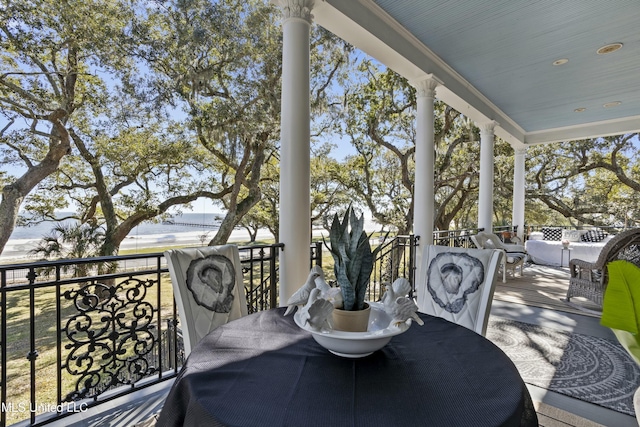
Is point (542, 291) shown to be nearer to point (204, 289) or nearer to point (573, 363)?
point (573, 363)

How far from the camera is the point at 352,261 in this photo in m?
1.10

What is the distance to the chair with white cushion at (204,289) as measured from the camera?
57.4 inches

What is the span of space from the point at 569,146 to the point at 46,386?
51.1ft

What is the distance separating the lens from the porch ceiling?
10.0 ft

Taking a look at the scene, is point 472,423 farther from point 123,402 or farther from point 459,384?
point 123,402

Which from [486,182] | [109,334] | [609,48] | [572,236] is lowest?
[109,334]

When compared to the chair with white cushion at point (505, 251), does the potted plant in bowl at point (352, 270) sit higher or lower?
higher

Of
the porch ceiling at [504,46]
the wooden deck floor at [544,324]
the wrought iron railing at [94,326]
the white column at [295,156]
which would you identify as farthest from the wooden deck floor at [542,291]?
the white column at [295,156]

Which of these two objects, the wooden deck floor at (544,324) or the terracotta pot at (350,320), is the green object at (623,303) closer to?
the terracotta pot at (350,320)

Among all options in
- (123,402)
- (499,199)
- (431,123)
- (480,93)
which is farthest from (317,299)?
(499,199)

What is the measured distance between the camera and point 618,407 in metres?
1.90

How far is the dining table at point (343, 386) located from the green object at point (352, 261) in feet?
0.64

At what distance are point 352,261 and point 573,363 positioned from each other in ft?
8.26

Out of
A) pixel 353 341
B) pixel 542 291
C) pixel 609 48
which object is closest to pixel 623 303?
pixel 353 341
